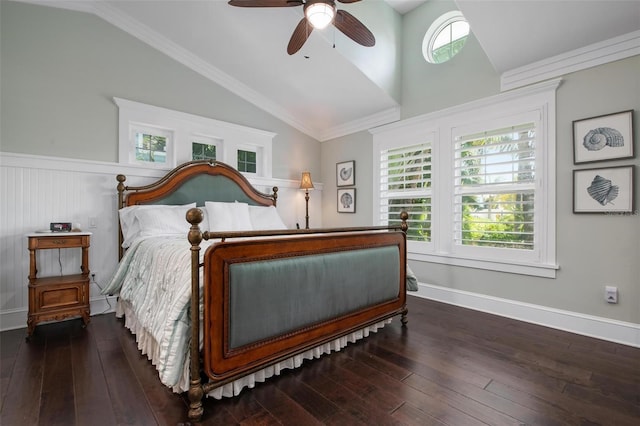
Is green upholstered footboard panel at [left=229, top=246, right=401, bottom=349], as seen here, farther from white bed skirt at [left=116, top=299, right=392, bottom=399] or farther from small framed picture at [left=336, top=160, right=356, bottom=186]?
small framed picture at [left=336, top=160, right=356, bottom=186]

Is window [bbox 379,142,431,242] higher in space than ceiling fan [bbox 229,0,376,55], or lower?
lower

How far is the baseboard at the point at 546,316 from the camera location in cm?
258

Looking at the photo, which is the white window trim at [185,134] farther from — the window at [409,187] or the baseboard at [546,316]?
the baseboard at [546,316]

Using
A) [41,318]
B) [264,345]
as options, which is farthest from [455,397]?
[41,318]

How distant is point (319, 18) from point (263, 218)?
8.15 feet

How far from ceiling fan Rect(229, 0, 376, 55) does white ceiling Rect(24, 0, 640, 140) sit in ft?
2.86

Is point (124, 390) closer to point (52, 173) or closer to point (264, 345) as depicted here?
point (264, 345)

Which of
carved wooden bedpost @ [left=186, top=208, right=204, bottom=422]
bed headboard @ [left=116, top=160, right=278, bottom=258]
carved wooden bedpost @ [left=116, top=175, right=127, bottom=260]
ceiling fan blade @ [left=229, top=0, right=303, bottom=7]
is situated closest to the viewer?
carved wooden bedpost @ [left=186, top=208, right=204, bottom=422]

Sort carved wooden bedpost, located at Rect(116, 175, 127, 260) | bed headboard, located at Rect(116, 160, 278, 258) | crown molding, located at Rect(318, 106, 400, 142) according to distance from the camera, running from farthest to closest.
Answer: crown molding, located at Rect(318, 106, 400, 142)
bed headboard, located at Rect(116, 160, 278, 258)
carved wooden bedpost, located at Rect(116, 175, 127, 260)

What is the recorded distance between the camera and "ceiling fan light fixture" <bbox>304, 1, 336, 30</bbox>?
7.17ft

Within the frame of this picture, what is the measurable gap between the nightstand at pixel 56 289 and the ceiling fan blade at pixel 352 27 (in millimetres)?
3000

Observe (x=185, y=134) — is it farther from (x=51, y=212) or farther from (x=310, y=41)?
(x=310, y=41)

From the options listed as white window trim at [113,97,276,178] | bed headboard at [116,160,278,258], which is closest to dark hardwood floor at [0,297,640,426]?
bed headboard at [116,160,278,258]

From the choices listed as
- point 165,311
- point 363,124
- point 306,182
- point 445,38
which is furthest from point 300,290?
point 445,38
